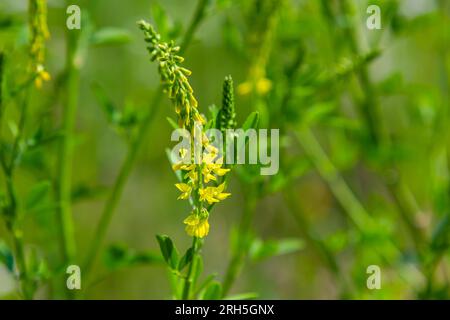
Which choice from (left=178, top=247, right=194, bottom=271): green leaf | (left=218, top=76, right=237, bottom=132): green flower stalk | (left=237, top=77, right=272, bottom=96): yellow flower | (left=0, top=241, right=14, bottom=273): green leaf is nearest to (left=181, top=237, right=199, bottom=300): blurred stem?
(left=178, top=247, right=194, bottom=271): green leaf

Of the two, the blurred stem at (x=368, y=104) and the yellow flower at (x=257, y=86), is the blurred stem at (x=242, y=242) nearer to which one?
the yellow flower at (x=257, y=86)

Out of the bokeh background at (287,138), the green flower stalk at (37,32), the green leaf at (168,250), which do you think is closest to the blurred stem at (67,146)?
the bokeh background at (287,138)

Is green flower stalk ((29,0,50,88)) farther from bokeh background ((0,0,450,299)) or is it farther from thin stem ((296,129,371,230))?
thin stem ((296,129,371,230))

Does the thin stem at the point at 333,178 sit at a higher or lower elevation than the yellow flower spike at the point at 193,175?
higher

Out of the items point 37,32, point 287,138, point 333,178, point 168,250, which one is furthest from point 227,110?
point 333,178

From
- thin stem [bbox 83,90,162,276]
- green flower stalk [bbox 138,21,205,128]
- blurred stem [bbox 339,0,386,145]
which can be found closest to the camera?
green flower stalk [bbox 138,21,205,128]

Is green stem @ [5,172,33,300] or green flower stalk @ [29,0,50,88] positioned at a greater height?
green flower stalk @ [29,0,50,88]

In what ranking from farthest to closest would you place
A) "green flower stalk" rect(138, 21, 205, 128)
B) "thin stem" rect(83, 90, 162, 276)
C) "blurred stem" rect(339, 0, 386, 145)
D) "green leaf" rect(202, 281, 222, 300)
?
1. "blurred stem" rect(339, 0, 386, 145)
2. "thin stem" rect(83, 90, 162, 276)
3. "green leaf" rect(202, 281, 222, 300)
4. "green flower stalk" rect(138, 21, 205, 128)
